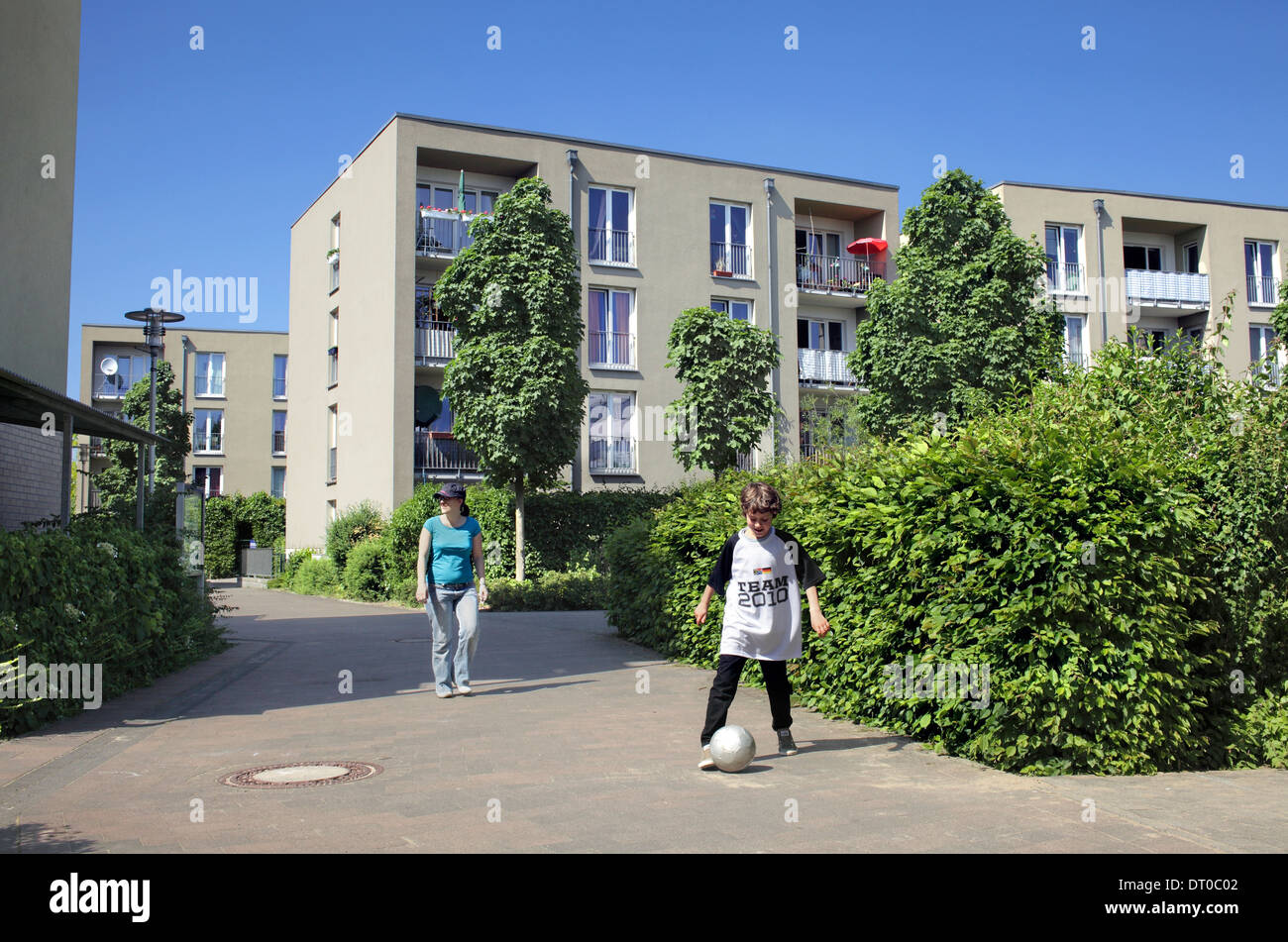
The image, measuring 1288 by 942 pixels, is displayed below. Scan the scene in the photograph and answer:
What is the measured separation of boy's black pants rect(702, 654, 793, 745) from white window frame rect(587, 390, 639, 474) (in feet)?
77.2

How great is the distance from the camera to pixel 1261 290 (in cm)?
3900

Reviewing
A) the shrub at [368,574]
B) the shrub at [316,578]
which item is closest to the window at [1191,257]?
the shrub at [368,574]

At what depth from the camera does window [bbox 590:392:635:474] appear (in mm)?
30188

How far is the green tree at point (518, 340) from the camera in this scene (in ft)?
74.0

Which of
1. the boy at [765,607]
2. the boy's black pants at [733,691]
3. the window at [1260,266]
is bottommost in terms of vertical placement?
the boy's black pants at [733,691]

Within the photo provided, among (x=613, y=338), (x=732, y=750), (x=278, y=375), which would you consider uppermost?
(x=278, y=375)

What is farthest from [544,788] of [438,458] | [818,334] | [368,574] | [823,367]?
[818,334]

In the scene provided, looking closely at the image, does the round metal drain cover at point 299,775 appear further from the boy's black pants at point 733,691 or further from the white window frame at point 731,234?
the white window frame at point 731,234

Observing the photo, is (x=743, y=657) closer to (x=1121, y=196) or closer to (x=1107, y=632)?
(x=1107, y=632)

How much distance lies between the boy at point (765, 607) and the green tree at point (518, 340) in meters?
16.0

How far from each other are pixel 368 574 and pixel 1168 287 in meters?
28.9

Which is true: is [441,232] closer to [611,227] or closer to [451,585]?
[611,227]

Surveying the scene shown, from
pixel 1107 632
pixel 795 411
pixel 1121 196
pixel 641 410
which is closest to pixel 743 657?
pixel 1107 632
